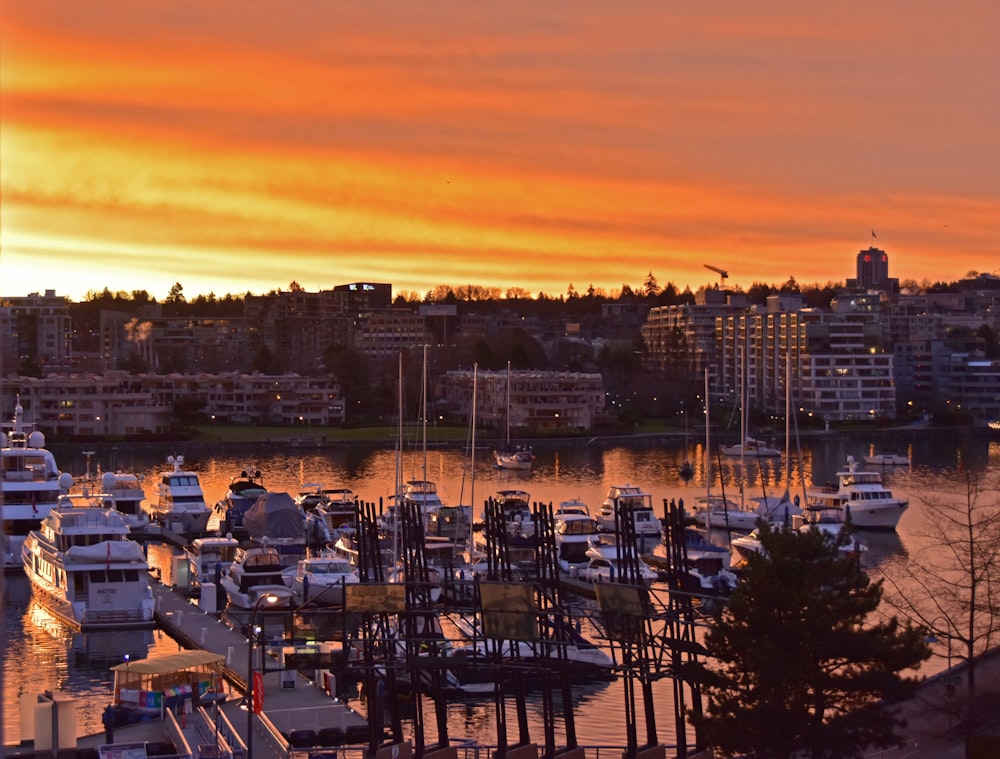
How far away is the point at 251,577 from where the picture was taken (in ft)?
41.0

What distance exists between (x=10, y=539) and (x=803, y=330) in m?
31.5

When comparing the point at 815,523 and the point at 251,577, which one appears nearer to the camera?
the point at 251,577

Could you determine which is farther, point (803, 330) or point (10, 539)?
point (803, 330)

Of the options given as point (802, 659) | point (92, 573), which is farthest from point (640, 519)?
point (802, 659)

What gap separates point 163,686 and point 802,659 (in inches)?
173

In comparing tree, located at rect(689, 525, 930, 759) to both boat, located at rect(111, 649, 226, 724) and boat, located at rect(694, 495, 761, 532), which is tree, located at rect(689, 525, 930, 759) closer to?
boat, located at rect(111, 649, 226, 724)

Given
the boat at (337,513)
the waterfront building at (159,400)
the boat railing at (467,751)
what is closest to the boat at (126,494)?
the boat at (337,513)

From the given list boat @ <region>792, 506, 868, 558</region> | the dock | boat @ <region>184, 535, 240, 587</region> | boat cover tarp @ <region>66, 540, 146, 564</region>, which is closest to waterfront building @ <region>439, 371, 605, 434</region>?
boat @ <region>792, 506, 868, 558</region>

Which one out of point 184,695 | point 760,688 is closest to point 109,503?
point 184,695

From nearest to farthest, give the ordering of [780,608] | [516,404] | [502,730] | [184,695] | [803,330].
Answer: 1. [780,608]
2. [502,730]
3. [184,695]
4. [516,404]
5. [803,330]

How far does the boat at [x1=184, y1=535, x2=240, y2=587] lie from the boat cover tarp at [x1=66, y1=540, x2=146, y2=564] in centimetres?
141

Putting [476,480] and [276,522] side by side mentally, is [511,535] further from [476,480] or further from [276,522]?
[476,480]

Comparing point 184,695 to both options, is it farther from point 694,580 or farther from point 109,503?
point 109,503

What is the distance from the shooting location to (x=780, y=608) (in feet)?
19.2
